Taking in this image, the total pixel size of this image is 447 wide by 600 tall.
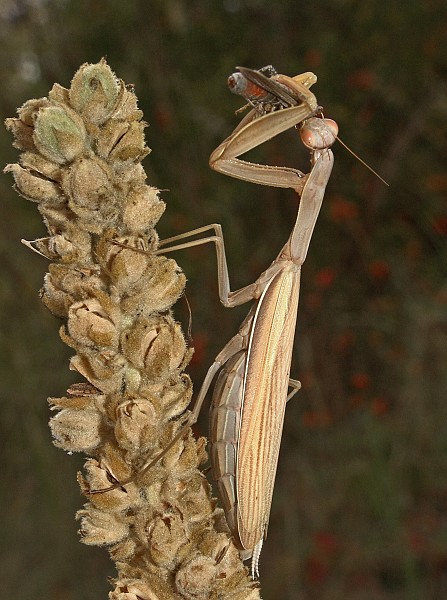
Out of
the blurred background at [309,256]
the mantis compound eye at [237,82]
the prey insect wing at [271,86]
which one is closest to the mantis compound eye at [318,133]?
the prey insect wing at [271,86]

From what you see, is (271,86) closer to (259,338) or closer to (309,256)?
A: (259,338)

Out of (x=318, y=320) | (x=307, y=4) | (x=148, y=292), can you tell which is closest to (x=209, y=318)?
(x=318, y=320)

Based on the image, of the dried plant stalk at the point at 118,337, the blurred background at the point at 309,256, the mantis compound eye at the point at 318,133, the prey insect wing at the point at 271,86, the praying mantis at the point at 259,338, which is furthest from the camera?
the blurred background at the point at 309,256

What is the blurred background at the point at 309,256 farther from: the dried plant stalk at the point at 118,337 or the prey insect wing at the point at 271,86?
the dried plant stalk at the point at 118,337

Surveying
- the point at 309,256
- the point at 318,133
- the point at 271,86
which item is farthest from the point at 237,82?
the point at 309,256

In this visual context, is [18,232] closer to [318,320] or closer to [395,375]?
[318,320]

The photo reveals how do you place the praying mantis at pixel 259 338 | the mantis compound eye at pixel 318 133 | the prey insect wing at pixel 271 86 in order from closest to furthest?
the prey insect wing at pixel 271 86
the praying mantis at pixel 259 338
the mantis compound eye at pixel 318 133

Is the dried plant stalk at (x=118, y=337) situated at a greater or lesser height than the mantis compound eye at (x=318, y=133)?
lesser

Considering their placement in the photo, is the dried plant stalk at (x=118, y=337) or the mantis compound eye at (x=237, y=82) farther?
the mantis compound eye at (x=237, y=82)
